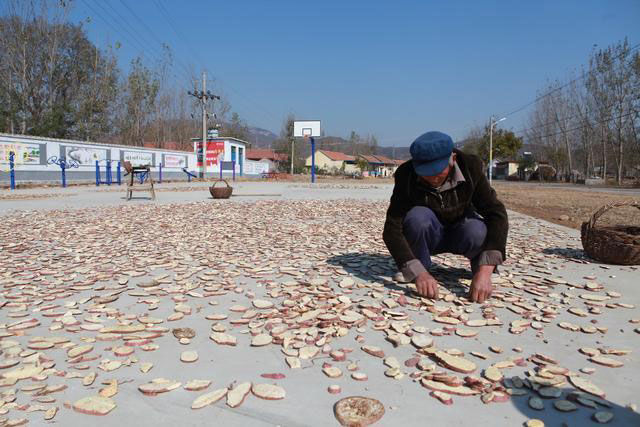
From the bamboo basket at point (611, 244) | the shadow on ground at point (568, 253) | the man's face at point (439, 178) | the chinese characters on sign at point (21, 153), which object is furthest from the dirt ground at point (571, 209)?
the chinese characters on sign at point (21, 153)

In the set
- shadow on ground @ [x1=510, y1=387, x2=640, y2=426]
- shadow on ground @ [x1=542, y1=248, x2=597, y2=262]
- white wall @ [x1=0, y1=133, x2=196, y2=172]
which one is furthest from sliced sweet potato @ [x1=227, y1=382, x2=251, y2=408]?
white wall @ [x1=0, y1=133, x2=196, y2=172]

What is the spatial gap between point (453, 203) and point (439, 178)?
0.75 ft

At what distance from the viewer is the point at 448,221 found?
2.39 meters

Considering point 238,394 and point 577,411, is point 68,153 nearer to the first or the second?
point 238,394

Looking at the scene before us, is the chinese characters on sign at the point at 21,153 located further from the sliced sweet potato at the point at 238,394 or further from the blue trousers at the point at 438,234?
the sliced sweet potato at the point at 238,394

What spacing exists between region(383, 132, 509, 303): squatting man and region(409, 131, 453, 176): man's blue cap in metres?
0.03

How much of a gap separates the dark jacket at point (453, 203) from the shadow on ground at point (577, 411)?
96cm

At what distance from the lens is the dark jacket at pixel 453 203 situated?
222 centimetres

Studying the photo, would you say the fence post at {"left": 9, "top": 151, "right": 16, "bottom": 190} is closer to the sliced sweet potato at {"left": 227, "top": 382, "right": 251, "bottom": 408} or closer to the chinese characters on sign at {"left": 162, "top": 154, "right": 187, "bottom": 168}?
the chinese characters on sign at {"left": 162, "top": 154, "right": 187, "bottom": 168}

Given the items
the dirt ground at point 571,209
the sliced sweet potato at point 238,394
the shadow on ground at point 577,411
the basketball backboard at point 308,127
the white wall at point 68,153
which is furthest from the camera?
the basketball backboard at point 308,127

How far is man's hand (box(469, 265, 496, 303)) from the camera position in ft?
7.23

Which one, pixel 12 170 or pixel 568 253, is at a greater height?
pixel 12 170

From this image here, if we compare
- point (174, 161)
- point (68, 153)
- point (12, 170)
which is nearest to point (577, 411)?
point (12, 170)

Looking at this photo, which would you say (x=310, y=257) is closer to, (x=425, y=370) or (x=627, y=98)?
(x=425, y=370)
